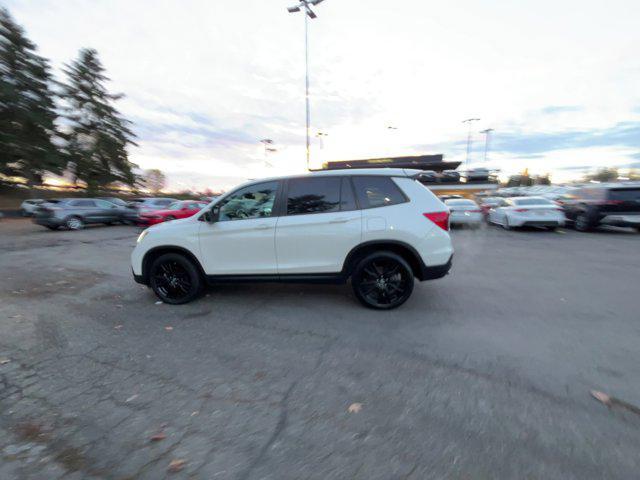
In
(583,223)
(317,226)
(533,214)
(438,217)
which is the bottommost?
(583,223)

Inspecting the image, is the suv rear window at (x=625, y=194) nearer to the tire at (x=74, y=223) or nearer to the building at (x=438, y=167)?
the building at (x=438, y=167)

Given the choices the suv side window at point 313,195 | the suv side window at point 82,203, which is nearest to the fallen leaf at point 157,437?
the suv side window at point 313,195

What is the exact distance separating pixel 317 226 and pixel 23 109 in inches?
1544

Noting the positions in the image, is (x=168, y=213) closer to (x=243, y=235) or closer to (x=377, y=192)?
(x=243, y=235)

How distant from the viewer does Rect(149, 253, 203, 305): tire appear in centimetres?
477

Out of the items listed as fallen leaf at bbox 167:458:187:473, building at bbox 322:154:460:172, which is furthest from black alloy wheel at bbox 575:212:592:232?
building at bbox 322:154:460:172

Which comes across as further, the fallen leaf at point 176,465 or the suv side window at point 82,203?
the suv side window at point 82,203

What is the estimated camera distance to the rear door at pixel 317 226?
14.4 ft

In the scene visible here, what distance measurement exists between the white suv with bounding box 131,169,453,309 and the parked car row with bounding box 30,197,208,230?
34.8 feet

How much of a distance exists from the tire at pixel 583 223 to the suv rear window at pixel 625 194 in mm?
1038

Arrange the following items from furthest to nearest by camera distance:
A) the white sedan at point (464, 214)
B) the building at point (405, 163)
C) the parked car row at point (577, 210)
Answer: the building at point (405, 163) < the white sedan at point (464, 214) < the parked car row at point (577, 210)

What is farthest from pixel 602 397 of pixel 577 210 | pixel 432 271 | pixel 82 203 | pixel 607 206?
pixel 82 203

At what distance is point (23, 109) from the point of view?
3011 cm

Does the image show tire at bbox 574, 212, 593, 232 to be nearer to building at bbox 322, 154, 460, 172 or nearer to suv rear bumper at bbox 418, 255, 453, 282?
suv rear bumper at bbox 418, 255, 453, 282
